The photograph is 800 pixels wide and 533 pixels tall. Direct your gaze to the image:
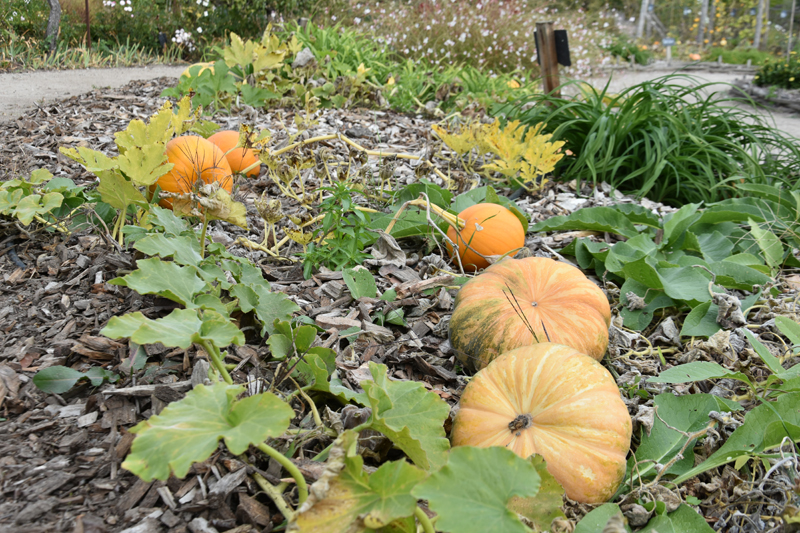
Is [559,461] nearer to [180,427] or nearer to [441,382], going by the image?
[441,382]

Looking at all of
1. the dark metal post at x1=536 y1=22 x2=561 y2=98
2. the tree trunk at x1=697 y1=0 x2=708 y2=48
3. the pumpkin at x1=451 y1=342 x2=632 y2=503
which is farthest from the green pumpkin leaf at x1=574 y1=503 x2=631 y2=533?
the tree trunk at x1=697 y1=0 x2=708 y2=48

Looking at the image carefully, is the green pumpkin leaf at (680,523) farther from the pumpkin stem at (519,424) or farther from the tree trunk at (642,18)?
the tree trunk at (642,18)

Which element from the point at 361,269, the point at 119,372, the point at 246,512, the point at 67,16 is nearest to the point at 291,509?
the point at 246,512

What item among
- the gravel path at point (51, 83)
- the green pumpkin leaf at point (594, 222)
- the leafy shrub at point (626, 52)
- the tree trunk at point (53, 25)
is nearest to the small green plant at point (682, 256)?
the green pumpkin leaf at point (594, 222)

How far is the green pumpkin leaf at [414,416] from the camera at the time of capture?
1.16m

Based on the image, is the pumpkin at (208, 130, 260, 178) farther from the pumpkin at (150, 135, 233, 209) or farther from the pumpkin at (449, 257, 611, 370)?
the pumpkin at (449, 257, 611, 370)

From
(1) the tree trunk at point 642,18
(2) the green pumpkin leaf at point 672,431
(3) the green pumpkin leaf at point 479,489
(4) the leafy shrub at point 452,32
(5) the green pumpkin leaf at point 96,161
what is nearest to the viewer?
(3) the green pumpkin leaf at point 479,489

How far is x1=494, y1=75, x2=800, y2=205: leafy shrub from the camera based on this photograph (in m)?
3.32

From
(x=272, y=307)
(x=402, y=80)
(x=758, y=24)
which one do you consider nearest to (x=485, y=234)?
(x=272, y=307)

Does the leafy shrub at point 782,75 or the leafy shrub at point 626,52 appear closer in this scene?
the leafy shrub at point 782,75

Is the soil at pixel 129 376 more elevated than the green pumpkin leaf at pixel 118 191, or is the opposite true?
the green pumpkin leaf at pixel 118 191

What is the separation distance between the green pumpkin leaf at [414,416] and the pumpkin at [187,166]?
1357mm

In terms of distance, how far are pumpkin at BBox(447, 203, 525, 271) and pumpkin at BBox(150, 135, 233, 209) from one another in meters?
1.00

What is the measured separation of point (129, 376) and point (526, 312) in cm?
112
